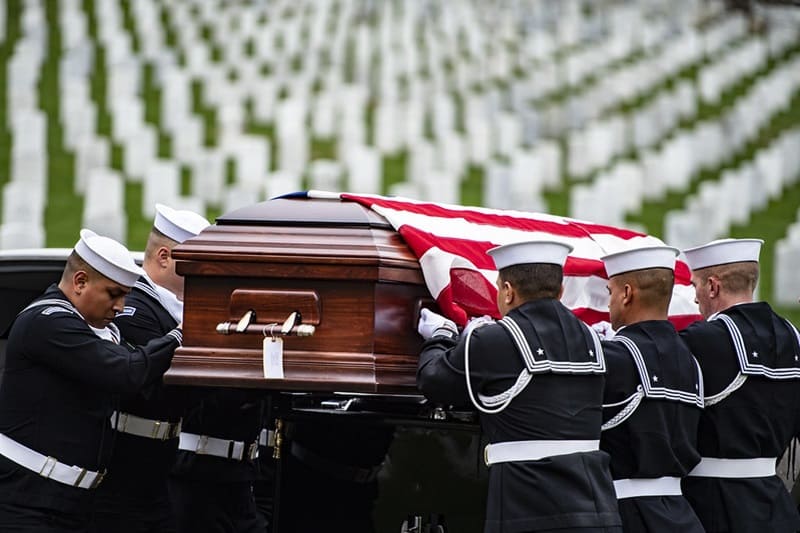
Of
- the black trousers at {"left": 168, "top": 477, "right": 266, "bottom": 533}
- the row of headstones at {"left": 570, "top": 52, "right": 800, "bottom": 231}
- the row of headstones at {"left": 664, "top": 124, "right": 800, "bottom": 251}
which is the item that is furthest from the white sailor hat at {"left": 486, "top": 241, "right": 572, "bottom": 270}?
the row of headstones at {"left": 570, "top": 52, "right": 800, "bottom": 231}

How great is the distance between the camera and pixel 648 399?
4.11m

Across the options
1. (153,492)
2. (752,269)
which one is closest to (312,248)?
(153,492)

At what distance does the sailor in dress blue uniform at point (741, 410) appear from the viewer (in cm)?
440

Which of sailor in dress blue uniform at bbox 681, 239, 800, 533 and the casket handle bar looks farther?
sailor in dress blue uniform at bbox 681, 239, 800, 533

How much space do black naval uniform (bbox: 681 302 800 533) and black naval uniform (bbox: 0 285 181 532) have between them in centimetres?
176

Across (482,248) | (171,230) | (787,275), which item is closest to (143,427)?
(171,230)

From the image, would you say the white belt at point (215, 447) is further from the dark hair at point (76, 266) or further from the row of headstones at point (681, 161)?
the row of headstones at point (681, 161)

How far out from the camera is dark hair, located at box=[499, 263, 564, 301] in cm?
386

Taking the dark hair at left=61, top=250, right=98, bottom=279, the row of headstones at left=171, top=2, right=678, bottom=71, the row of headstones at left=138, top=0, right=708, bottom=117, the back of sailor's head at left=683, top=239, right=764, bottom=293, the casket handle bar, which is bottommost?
the casket handle bar

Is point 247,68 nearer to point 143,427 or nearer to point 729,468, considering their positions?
point 143,427

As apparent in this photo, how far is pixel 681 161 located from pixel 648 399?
13.8 meters

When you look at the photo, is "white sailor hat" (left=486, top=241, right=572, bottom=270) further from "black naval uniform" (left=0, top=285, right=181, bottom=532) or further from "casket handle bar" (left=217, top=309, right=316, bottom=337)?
"black naval uniform" (left=0, top=285, right=181, bottom=532)

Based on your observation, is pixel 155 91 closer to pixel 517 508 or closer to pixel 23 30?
pixel 23 30

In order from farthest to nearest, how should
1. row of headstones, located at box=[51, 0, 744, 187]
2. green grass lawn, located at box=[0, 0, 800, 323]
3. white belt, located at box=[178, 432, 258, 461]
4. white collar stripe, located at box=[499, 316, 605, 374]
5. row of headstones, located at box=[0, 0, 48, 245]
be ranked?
1. row of headstones, located at box=[51, 0, 744, 187]
2. green grass lawn, located at box=[0, 0, 800, 323]
3. row of headstones, located at box=[0, 0, 48, 245]
4. white belt, located at box=[178, 432, 258, 461]
5. white collar stripe, located at box=[499, 316, 605, 374]
